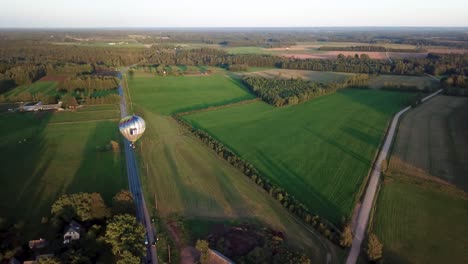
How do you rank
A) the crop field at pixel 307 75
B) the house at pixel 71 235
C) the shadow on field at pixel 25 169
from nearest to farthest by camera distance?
the house at pixel 71 235 < the shadow on field at pixel 25 169 < the crop field at pixel 307 75

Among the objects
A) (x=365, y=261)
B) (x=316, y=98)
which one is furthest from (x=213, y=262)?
(x=316, y=98)

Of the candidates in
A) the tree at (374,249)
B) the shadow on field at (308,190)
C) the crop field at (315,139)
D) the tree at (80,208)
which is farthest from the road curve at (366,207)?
the tree at (80,208)

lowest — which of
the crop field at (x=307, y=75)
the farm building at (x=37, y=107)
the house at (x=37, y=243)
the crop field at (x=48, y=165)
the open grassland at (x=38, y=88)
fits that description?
the house at (x=37, y=243)

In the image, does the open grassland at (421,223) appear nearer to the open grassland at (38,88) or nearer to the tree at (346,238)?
the tree at (346,238)

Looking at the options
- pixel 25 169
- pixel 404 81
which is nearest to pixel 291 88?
pixel 404 81

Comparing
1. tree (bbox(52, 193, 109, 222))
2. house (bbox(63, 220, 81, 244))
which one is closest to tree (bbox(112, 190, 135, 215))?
tree (bbox(52, 193, 109, 222))

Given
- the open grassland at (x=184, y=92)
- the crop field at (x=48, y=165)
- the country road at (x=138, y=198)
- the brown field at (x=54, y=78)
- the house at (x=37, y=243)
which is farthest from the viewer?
the brown field at (x=54, y=78)

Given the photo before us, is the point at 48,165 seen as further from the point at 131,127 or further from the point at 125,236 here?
the point at 125,236

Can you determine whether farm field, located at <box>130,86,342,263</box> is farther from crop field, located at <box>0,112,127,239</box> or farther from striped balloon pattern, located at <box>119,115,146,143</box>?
crop field, located at <box>0,112,127,239</box>
